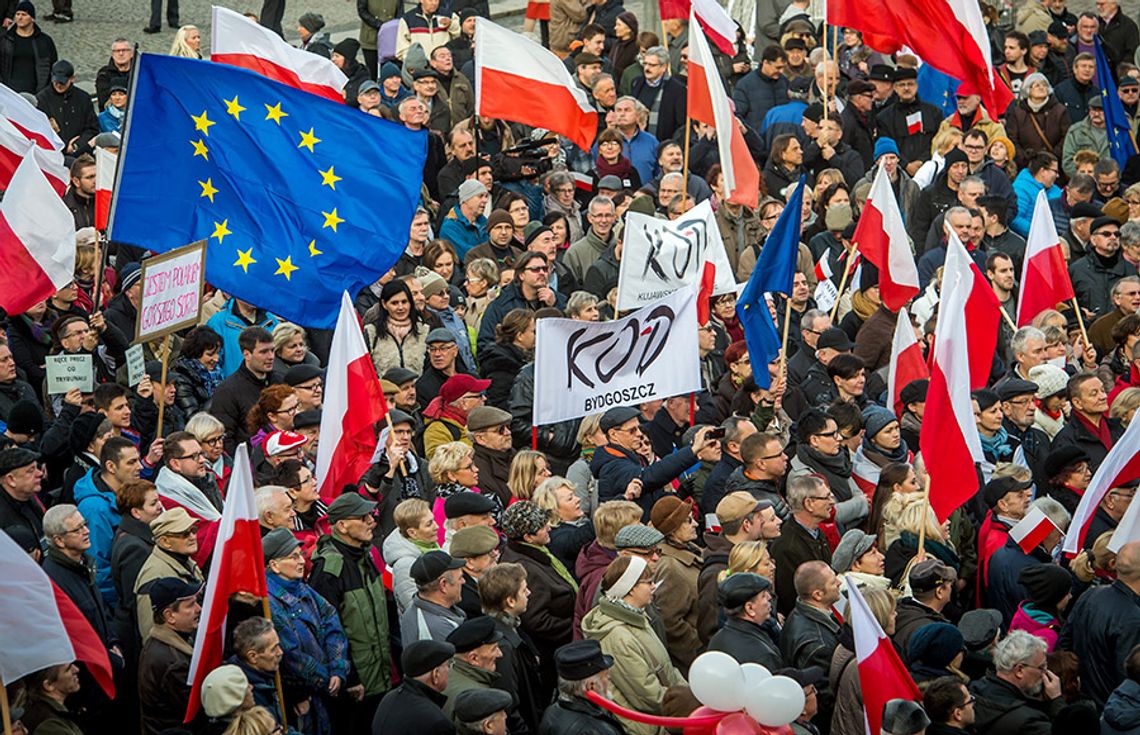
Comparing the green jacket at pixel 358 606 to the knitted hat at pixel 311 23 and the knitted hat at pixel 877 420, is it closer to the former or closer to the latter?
the knitted hat at pixel 877 420

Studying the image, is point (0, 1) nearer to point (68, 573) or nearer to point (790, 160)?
point (790, 160)

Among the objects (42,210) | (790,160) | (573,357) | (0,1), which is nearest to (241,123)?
(42,210)

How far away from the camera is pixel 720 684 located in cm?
750

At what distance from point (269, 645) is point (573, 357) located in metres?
3.45

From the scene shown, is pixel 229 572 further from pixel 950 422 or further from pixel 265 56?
pixel 265 56

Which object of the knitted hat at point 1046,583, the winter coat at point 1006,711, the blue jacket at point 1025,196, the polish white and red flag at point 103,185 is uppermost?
the winter coat at point 1006,711

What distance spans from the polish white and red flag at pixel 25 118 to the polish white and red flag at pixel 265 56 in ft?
4.83

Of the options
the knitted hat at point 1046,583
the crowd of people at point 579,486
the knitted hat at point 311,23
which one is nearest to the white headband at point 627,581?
the crowd of people at point 579,486

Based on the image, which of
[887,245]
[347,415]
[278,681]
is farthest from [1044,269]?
[278,681]

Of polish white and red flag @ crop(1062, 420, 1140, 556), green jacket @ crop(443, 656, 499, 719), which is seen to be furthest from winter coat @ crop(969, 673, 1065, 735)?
green jacket @ crop(443, 656, 499, 719)

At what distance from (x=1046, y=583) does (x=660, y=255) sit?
4.69m

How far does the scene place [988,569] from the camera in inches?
392

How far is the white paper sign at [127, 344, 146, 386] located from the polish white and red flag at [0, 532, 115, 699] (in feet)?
12.1

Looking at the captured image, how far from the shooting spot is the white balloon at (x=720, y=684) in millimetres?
A: 7500
